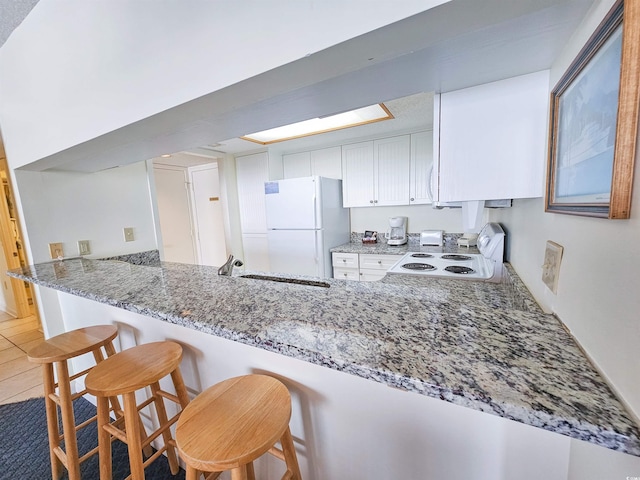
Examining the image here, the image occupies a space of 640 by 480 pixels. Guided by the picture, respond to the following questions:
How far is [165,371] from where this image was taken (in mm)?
937

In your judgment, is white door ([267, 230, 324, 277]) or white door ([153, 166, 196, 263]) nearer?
white door ([267, 230, 324, 277])

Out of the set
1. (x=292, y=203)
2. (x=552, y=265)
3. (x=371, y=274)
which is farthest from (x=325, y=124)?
(x=552, y=265)

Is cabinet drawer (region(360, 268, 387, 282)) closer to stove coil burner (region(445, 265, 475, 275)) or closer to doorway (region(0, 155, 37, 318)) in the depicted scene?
stove coil burner (region(445, 265, 475, 275))

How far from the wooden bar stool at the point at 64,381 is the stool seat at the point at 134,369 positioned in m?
0.25

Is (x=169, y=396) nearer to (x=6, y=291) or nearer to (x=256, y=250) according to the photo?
(x=256, y=250)

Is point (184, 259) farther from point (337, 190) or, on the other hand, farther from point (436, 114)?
point (436, 114)

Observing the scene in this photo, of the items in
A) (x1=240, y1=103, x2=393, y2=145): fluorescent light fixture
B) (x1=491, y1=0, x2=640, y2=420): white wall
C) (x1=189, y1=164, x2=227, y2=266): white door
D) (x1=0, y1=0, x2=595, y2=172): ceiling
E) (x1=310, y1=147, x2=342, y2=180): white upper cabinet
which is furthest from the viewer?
(x1=189, y1=164, x2=227, y2=266): white door

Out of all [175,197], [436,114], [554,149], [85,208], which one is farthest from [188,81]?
[175,197]

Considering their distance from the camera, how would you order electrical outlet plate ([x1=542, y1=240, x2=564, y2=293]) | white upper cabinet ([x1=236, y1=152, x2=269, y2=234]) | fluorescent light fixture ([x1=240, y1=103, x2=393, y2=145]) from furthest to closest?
white upper cabinet ([x1=236, y1=152, x2=269, y2=234]) → fluorescent light fixture ([x1=240, y1=103, x2=393, y2=145]) → electrical outlet plate ([x1=542, y1=240, x2=564, y2=293])

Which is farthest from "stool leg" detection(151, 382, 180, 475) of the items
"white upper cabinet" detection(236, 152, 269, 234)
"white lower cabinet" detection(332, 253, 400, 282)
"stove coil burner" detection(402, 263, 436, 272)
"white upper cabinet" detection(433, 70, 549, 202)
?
"white upper cabinet" detection(236, 152, 269, 234)

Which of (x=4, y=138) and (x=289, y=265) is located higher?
(x=4, y=138)

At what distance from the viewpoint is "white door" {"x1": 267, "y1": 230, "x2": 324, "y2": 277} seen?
2889 mm

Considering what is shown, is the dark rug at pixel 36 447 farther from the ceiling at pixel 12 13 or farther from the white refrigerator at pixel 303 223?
the ceiling at pixel 12 13

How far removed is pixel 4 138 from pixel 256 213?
2.18 meters
